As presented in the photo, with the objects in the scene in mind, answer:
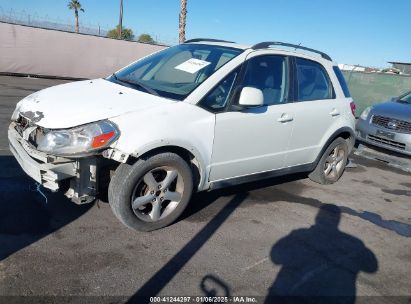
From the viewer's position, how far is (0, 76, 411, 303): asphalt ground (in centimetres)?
299

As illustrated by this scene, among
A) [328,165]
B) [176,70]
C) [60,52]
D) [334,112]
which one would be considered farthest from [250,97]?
[60,52]

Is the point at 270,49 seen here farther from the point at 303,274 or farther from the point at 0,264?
the point at 0,264

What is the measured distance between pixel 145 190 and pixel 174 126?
674 mm

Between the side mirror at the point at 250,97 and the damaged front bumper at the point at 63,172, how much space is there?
60.7 inches

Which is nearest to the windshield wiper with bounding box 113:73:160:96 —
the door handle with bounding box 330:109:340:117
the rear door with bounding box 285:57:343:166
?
the rear door with bounding box 285:57:343:166

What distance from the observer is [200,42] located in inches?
196

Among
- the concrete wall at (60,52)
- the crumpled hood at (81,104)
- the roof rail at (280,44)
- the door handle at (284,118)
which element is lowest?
the concrete wall at (60,52)

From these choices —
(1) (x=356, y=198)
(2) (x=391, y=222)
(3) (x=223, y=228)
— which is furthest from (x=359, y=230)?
(3) (x=223, y=228)

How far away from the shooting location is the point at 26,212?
12.6 ft

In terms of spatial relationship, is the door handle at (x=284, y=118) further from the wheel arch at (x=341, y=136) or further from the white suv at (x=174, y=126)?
the wheel arch at (x=341, y=136)

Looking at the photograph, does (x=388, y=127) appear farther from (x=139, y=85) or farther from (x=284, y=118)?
(x=139, y=85)

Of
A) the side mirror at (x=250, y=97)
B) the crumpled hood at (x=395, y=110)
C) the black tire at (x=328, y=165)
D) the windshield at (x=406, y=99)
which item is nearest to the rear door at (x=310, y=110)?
the black tire at (x=328, y=165)

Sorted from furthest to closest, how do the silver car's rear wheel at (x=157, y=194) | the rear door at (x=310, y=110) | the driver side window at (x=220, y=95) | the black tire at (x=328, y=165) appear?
the black tire at (x=328, y=165) → the rear door at (x=310, y=110) → the driver side window at (x=220, y=95) → the silver car's rear wheel at (x=157, y=194)

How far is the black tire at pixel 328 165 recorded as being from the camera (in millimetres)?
5723
